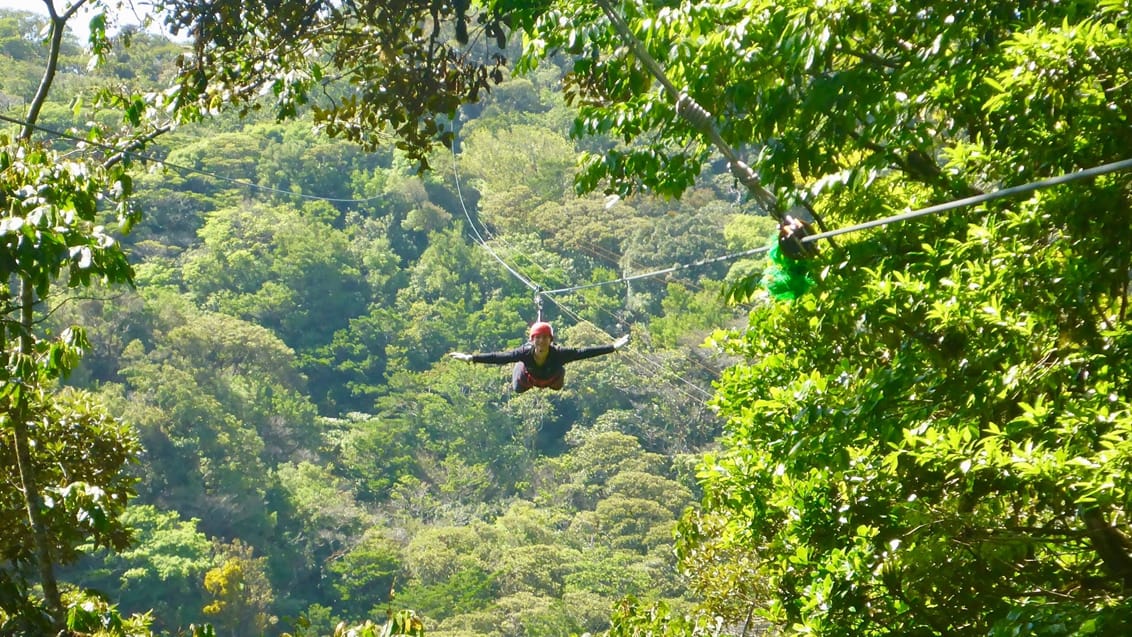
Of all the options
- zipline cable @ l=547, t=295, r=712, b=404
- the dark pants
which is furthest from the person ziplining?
zipline cable @ l=547, t=295, r=712, b=404

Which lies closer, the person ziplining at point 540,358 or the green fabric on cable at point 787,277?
the green fabric on cable at point 787,277

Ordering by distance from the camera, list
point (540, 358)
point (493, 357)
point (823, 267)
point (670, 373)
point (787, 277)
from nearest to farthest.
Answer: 1. point (823, 267)
2. point (787, 277)
3. point (493, 357)
4. point (540, 358)
5. point (670, 373)

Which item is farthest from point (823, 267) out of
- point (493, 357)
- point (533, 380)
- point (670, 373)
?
point (670, 373)

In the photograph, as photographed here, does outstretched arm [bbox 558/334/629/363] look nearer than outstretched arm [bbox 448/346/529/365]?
No

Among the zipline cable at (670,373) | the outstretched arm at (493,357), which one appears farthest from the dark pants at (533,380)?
the zipline cable at (670,373)

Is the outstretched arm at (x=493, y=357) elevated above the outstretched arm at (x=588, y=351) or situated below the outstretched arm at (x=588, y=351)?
below

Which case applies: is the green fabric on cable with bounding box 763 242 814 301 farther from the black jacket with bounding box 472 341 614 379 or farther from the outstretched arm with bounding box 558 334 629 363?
the black jacket with bounding box 472 341 614 379

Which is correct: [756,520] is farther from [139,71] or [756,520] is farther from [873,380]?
[139,71]

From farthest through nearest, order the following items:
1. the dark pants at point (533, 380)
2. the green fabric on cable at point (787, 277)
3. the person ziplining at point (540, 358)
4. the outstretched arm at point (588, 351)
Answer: the dark pants at point (533, 380) → the person ziplining at point (540, 358) → the outstretched arm at point (588, 351) → the green fabric on cable at point (787, 277)

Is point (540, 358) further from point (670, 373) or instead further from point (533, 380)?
point (670, 373)

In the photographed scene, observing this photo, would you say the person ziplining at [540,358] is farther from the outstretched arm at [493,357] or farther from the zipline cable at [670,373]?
the zipline cable at [670,373]

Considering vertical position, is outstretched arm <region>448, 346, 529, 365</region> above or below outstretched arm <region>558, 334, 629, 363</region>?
below

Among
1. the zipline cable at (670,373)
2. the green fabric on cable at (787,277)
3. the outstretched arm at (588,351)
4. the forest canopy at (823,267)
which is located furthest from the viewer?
the zipline cable at (670,373)

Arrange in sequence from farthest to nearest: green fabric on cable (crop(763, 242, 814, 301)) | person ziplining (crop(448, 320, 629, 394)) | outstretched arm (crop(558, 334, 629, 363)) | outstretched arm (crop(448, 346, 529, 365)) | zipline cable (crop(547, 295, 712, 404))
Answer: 1. zipline cable (crop(547, 295, 712, 404))
2. person ziplining (crop(448, 320, 629, 394))
3. outstretched arm (crop(558, 334, 629, 363))
4. outstretched arm (crop(448, 346, 529, 365))
5. green fabric on cable (crop(763, 242, 814, 301))
